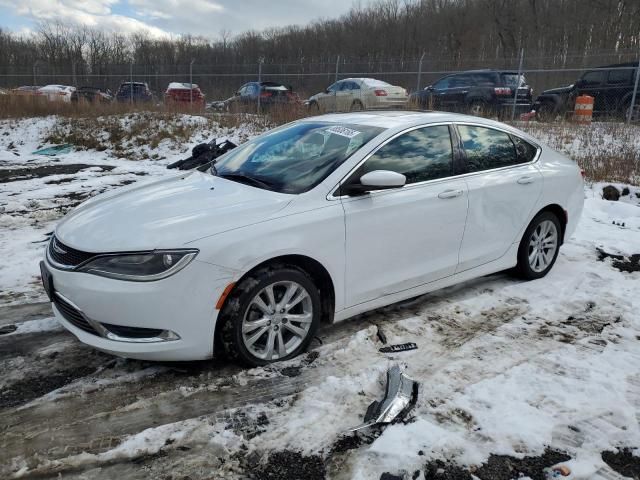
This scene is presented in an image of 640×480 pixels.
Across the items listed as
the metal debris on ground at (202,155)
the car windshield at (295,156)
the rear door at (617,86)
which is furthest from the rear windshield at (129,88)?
the car windshield at (295,156)

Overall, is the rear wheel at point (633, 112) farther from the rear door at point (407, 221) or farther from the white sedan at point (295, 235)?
the rear door at point (407, 221)

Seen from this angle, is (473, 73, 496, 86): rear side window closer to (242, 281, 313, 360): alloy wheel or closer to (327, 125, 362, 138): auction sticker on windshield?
(327, 125, 362, 138): auction sticker on windshield

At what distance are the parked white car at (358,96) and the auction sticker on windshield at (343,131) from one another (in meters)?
13.1

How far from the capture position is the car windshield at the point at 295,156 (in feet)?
11.9

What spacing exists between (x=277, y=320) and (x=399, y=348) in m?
0.93

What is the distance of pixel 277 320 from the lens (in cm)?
328

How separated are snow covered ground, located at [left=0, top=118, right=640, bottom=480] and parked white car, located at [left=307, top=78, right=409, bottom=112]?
1352 centimetres

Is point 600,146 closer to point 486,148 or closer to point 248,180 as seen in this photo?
point 486,148

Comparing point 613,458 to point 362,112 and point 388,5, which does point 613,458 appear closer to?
point 362,112

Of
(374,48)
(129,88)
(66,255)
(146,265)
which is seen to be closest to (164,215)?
(146,265)

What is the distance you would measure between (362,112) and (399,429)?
283cm

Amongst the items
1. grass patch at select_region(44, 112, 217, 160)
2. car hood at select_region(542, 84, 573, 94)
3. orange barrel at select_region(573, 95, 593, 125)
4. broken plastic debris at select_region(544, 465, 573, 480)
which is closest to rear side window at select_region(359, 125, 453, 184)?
broken plastic debris at select_region(544, 465, 573, 480)

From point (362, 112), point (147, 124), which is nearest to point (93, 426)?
point (362, 112)

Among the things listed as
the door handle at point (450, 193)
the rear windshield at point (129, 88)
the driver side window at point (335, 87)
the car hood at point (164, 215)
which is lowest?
the car hood at point (164, 215)
